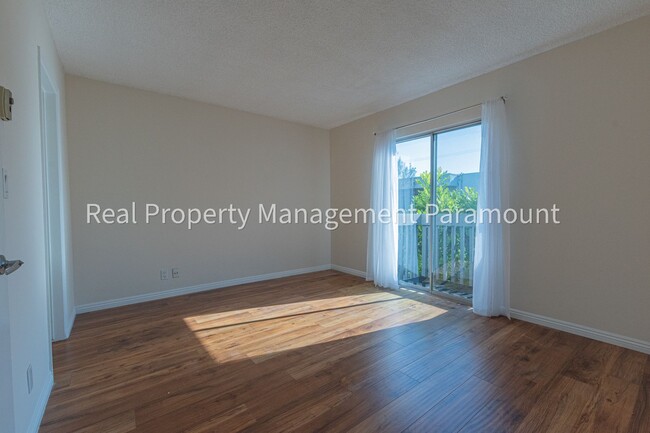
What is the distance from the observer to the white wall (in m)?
1.34

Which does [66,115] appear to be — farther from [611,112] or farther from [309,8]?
[611,112]

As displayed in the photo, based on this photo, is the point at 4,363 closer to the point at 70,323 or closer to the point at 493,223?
the point at 70,323

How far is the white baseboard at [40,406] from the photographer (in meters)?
1.50

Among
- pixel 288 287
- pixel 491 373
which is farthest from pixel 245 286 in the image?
pixel 491 373

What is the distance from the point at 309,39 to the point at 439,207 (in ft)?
8.14

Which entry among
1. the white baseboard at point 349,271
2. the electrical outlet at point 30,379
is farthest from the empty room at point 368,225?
the white baseboard at point 349,271

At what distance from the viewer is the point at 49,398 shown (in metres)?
1.81

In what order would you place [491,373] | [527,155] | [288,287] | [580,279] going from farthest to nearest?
[288,287], [527,155], [580,279], [491,373]

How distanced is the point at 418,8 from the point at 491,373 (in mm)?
2725

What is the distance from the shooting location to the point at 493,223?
3.04 m

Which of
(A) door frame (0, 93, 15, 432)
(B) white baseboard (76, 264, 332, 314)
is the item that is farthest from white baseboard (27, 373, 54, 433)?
(B) white baseboard (76, 264, 332, 314)

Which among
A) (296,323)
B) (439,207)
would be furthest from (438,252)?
(296,323)

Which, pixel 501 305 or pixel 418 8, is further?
pixel 501 305

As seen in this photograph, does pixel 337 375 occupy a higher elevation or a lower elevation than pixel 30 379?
lower
